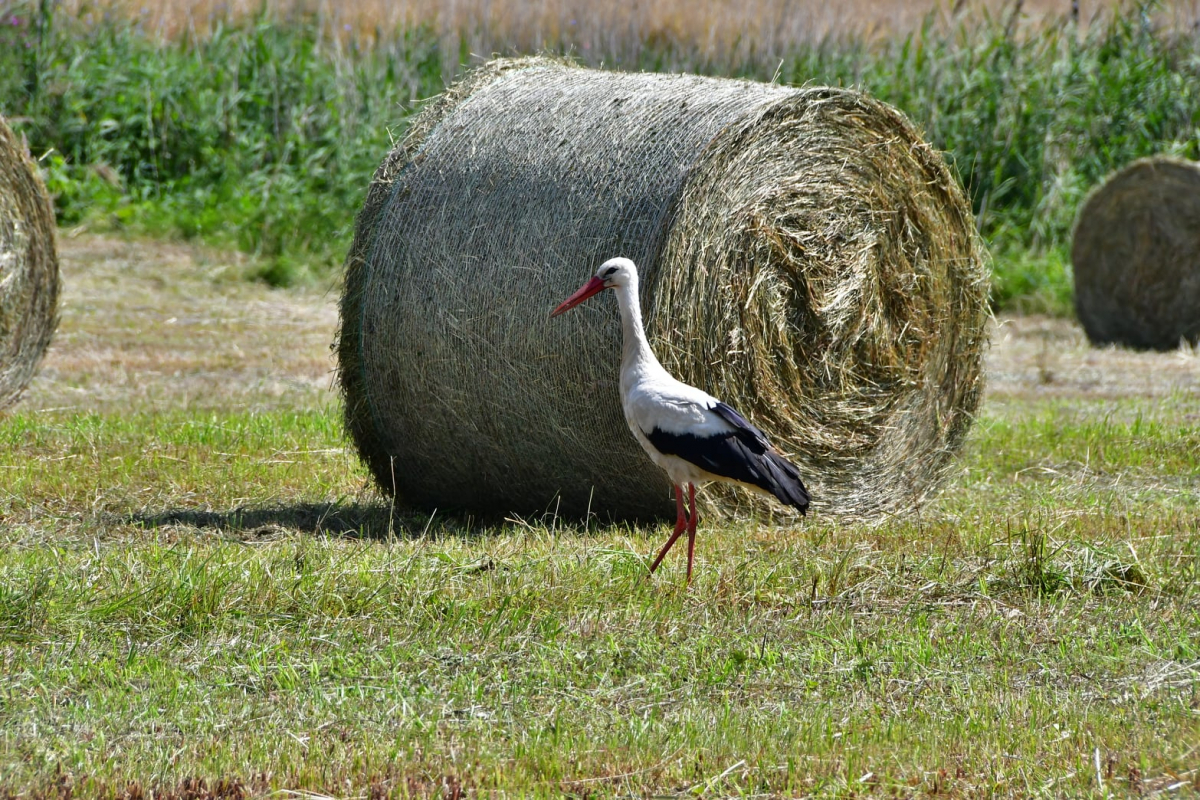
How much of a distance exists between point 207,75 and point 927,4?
1216cm

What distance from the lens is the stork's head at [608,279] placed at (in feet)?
19.8

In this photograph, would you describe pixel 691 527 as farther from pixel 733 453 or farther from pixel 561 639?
pixel 561 639

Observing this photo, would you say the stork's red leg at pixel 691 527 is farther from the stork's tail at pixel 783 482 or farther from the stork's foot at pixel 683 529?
the stork's tail at pixel 783 482

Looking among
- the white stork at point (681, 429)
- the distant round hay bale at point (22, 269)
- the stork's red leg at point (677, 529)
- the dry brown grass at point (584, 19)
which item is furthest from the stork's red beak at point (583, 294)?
the dry brown grass at point (584, 19)

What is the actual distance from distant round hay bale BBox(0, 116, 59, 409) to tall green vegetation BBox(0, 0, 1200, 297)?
5.27m

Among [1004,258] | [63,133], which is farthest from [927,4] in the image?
[63,133]

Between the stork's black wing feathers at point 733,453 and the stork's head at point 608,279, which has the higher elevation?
the stork's head at point 608,279

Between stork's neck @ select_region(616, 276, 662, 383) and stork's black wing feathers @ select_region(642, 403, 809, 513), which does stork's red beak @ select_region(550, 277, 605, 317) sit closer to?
stork's neck @ select_region(616, 276, 662, 383)

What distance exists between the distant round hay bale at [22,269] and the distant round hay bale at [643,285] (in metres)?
3.15

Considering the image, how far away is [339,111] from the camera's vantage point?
16281 mm

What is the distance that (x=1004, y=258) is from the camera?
15.4m

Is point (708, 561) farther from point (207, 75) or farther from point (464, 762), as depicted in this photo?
point (207, 75)

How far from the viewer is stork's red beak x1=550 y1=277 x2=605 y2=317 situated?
605 cm

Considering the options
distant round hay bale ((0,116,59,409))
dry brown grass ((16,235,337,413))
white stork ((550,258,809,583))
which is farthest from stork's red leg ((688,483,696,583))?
distant round hay bale ((0,116,59,409))
